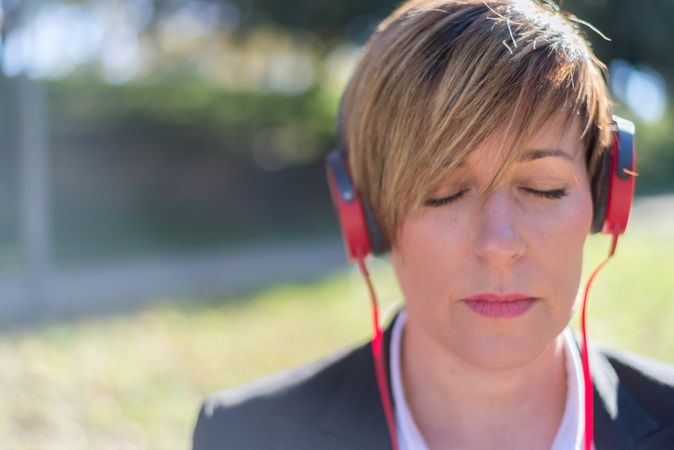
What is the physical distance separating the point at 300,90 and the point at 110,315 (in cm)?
765

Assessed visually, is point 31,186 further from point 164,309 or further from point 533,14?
point 533,14

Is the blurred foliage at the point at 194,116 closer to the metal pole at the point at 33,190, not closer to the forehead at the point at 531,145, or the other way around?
the metal pole at the point at 33,190

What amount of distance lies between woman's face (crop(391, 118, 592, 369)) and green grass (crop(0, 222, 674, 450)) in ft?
7.43

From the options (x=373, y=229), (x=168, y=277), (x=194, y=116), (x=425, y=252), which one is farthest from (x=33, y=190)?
(x=194, y=116)

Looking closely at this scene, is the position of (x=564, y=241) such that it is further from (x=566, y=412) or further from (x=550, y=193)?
(x=566, y=412)

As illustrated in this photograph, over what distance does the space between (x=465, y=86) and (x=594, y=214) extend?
0.42 m

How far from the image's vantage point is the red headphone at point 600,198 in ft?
5.07

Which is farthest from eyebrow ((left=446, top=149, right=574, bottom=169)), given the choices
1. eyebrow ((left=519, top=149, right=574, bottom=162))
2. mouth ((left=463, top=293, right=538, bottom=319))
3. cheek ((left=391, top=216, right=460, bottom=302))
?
mouth ((left=463, top=293, right=538, bottom=319))

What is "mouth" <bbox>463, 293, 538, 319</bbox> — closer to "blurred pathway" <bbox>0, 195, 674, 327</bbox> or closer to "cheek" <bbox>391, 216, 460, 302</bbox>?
"cheek" <bbox>391, 216, 460, 302</bbox>

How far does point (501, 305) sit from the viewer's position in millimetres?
1457

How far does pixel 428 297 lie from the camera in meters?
1.51

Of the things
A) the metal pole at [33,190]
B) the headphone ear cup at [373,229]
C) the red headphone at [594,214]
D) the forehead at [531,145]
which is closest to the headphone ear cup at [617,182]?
the red headphone at [594,214]

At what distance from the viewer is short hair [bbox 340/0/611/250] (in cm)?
142

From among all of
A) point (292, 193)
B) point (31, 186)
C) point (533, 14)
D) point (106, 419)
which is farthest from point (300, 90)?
point (533, 14)
